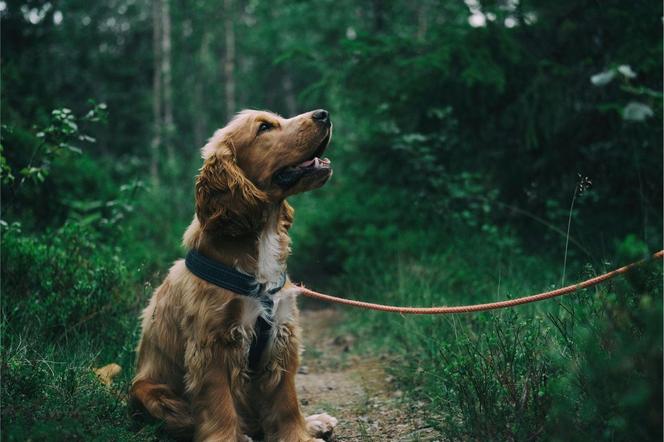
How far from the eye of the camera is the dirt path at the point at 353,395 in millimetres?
3338

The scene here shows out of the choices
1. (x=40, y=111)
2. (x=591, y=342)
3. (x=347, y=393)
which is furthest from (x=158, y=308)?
(x=40, y=111)

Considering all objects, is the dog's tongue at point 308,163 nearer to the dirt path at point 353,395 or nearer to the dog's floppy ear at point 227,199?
the dog's floppy ear at point 227,199

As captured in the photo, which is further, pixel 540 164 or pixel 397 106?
pixel 397 106

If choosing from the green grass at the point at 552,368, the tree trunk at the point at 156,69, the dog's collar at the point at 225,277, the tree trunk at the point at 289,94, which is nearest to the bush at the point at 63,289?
the dog's collar at the point at 225,277

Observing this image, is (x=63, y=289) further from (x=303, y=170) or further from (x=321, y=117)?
(x=321, y=117)

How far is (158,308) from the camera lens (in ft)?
11.0

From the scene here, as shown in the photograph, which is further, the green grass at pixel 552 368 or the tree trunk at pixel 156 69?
the tree trunk at pixel 156 69

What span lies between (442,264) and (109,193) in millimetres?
5440

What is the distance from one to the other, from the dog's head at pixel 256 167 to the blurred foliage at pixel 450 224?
1.17m

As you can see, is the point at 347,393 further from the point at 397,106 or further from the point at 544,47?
the point at 544,47

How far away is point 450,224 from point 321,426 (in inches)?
140

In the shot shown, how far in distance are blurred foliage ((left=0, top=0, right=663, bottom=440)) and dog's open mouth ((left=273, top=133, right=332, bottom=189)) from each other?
1190mm

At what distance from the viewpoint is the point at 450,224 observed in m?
6.38

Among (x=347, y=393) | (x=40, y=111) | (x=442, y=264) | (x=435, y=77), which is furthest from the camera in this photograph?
(x=40, y=111)
